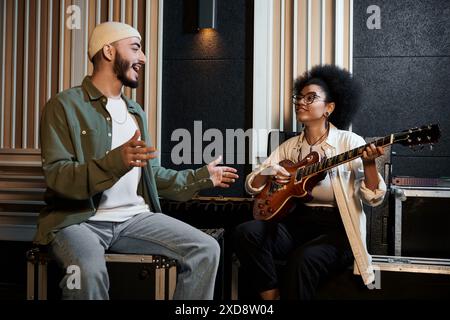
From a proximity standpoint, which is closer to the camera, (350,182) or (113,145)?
(113,145)

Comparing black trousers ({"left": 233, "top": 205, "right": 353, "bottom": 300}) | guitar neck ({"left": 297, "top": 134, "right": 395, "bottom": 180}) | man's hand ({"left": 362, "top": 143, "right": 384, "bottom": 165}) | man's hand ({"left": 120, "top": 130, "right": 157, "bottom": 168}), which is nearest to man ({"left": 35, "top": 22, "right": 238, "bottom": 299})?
man's hand ({"left": 120, "top": 130, "right": 157, "bottom": 168})

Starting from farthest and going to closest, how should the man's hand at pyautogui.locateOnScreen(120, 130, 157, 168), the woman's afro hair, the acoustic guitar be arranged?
the woman's afro hair
the acoustic guitar
the man's hand at pyautogui.locateOnScreen(120, 130, 157, 168)

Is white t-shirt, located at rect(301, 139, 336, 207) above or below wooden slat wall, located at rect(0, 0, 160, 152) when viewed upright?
below

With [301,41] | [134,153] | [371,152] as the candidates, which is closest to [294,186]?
[371,152]

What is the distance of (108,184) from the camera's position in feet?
6.48

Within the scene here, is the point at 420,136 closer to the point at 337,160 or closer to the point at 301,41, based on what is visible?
the point at 337,160

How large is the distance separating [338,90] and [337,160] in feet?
1.85

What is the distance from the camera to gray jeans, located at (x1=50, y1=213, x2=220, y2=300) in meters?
1.89

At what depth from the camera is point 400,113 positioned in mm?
3484

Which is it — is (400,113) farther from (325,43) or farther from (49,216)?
(49,216)

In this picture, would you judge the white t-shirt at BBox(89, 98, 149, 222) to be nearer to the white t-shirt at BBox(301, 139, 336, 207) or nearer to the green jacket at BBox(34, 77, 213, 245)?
the green jacket at BBox(34, 77, 213, 245)

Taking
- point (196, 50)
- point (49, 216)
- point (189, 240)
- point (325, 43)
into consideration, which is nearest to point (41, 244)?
point (49, 216)

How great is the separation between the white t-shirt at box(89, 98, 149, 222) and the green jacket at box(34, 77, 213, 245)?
37 millimetres

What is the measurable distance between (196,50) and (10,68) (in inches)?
60.7
